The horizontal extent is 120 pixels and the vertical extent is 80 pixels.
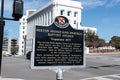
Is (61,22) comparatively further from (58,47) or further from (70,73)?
(70,73)

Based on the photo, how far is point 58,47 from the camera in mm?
8508

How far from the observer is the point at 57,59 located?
8531mm

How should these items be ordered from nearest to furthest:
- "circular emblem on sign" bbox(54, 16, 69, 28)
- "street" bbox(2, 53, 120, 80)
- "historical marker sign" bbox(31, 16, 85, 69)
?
"historical marker sign" bbox(31, 16, 85, 69) → "circular emblem on sign" bbox(54, 16, 69, 28) → "street" bbox(2, 53, 120, 80)

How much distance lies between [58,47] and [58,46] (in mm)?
28

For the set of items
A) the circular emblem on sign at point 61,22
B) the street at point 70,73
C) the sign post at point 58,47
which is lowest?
the street at point 70,73

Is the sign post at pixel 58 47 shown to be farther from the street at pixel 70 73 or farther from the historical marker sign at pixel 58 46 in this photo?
the street at pixel 70 73

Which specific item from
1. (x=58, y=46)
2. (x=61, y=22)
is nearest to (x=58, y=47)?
(x=58, y=46)

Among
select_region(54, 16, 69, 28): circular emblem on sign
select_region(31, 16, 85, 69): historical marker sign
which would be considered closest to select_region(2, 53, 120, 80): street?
select_region(31, 16, 85, 69): historical marker sign

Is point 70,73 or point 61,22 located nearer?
point 61,22

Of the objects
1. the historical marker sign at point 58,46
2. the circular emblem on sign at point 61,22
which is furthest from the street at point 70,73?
the circular emblem on sign at point 61,22

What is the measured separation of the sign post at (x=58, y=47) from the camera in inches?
327

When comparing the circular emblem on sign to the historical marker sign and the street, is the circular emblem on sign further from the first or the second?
the street

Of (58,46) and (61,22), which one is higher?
(61,22)

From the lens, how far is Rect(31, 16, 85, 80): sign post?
27.3 ft
